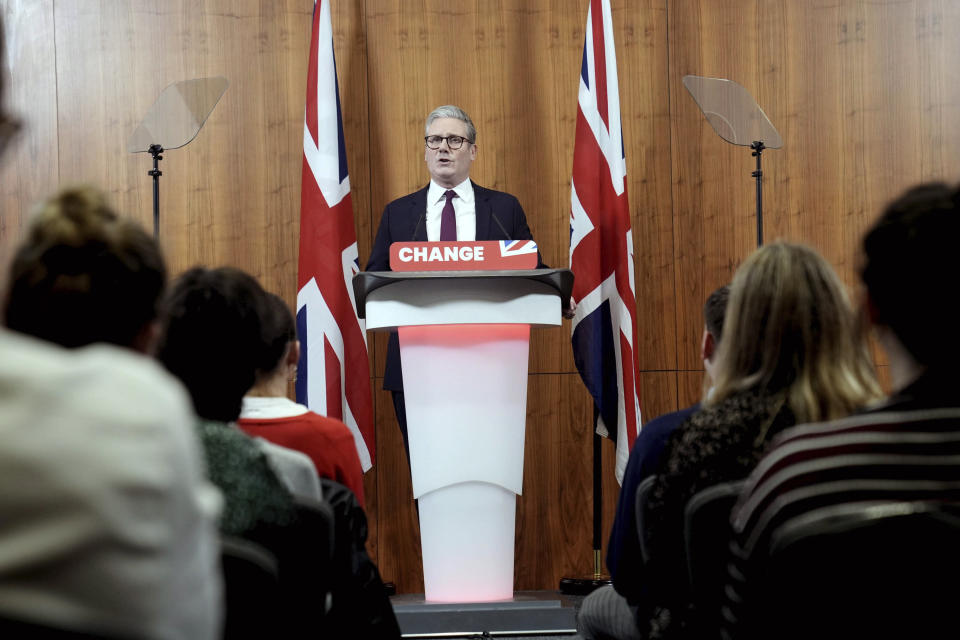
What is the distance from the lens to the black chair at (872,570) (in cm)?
113

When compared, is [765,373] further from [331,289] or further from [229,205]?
[229,205]

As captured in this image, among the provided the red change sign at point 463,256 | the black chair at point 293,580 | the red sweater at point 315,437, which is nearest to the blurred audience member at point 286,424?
the red sweater at point 315,437

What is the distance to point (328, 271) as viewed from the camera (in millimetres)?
4352

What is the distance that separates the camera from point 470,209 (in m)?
4.16

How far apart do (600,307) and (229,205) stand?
75.2 inches

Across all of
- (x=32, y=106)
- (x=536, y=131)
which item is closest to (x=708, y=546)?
(x=536, y=131)

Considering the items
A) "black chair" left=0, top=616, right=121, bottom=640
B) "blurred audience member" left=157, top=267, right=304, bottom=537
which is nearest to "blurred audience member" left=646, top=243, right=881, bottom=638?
"blurred audience member" left=157, top=267, right=304, bottom=537

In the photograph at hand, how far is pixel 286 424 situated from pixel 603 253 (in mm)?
2633

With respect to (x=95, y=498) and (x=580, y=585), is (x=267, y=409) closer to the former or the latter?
(x=95, y=498)

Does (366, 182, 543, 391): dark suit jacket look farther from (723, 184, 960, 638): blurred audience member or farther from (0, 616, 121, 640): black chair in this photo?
(0, 616, 121, 640): black chair

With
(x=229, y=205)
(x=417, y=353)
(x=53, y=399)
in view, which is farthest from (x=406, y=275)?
(x=53, y=399)

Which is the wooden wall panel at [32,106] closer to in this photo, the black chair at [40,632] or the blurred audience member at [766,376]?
the blurred audience member at [766,376]

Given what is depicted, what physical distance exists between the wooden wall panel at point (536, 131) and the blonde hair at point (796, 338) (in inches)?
126

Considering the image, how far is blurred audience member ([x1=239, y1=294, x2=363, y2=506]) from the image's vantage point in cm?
191
